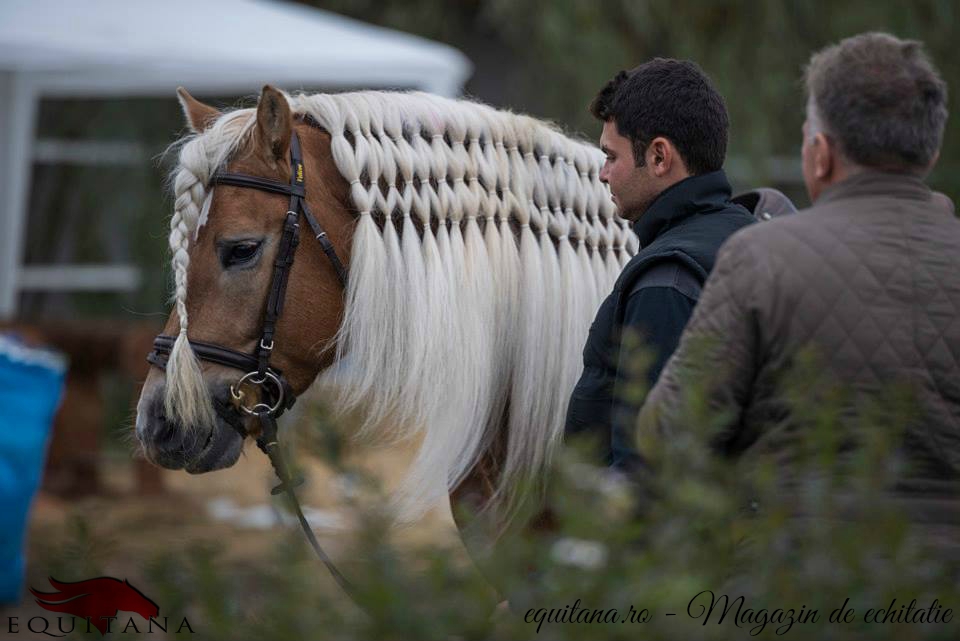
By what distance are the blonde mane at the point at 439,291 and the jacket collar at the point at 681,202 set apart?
316 mm

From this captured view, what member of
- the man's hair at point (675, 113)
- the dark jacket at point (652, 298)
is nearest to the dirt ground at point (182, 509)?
the dark jacket at point (652, 298)

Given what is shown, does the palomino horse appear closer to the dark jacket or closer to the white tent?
the dark jacket

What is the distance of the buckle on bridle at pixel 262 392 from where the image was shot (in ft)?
8.24

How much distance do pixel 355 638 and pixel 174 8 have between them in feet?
23.7

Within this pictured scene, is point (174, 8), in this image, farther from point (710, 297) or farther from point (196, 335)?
point (710, 297)

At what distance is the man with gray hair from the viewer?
5.74 ft

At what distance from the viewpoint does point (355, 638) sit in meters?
1.36

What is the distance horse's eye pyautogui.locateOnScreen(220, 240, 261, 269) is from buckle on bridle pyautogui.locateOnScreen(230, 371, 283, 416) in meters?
0.23

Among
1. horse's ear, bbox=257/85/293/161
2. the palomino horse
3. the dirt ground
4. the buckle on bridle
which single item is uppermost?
horse's ear, bbox=257/85/293/161

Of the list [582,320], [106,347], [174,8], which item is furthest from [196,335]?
[174,8]

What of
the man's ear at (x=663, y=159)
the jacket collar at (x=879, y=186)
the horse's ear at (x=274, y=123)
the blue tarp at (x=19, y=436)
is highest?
the jacket collar at (x=879, y=186)

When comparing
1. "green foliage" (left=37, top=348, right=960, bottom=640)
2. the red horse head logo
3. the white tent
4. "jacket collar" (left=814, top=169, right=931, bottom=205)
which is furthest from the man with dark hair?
the white tent

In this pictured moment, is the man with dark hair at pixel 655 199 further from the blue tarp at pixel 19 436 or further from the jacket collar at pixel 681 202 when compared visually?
the blue tarp at pixel 19 436

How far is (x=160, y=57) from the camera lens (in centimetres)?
698
